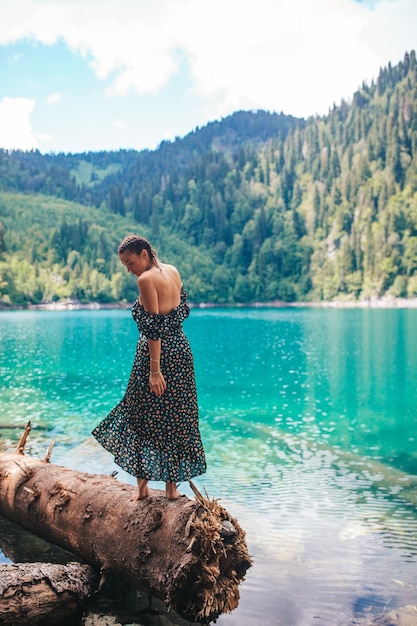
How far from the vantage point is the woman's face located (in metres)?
6.12

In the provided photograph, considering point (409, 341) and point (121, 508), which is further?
point (409, 341)

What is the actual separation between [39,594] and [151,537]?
1.12 metres

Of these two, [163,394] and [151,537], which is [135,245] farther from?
[151,537]

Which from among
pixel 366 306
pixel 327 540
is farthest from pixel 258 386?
pixel 366 306

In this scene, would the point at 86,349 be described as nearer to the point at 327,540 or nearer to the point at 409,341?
the point at 409,341

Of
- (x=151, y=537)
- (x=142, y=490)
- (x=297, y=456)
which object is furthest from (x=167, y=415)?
(x=297, y=456)

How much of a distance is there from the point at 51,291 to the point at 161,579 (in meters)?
169

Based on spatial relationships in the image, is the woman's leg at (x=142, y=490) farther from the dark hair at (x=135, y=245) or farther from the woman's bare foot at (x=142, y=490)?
the dark hair at (x=135, y=245)

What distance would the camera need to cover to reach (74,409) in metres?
20.6

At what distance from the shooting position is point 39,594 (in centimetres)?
541

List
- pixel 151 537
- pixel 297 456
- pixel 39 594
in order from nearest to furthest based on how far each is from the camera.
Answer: pixel 39 594, pixel 151 537, pixel 297 456

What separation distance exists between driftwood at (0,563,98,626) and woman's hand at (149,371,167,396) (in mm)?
1903

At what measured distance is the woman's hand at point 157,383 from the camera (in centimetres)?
604

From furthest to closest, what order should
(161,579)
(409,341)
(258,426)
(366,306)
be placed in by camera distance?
(366,306) < (409,341) < (258,426) < (161,579)
